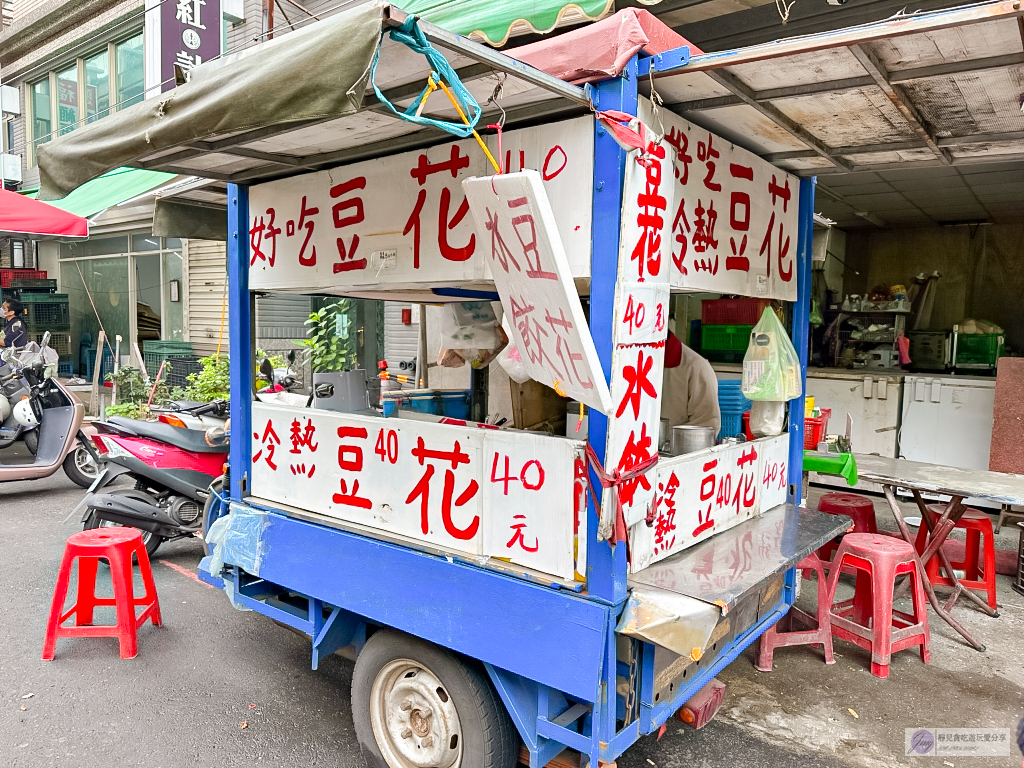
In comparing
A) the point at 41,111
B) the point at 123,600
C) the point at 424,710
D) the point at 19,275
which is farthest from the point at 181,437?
the point at 41,111

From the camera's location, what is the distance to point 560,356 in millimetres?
2150

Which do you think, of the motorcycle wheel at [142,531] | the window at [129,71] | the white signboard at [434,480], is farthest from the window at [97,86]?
the white signboard at [434,480]

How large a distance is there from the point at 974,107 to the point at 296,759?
12.7 feet

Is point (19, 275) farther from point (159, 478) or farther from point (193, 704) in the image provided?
point (193, 704)

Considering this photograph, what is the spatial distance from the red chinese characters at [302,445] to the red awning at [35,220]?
6.20 metres

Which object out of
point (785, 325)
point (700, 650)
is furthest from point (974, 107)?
point (700, 650)

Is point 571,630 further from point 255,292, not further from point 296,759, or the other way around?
point 255,292

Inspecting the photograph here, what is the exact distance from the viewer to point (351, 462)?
→ 3.24 metres

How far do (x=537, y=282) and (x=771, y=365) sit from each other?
6.78 ft

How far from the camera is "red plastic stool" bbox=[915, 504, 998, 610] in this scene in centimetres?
489

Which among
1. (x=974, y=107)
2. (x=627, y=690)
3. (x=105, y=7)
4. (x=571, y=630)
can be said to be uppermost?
(x=105, y=7)

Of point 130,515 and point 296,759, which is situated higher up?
point 130,515

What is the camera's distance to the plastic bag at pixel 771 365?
366 centimetres

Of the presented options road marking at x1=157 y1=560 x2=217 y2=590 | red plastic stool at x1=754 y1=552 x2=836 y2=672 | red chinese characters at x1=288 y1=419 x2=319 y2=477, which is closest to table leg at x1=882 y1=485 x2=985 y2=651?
red plastic stool at x1=754 y1=552 x2=836 y2=672
